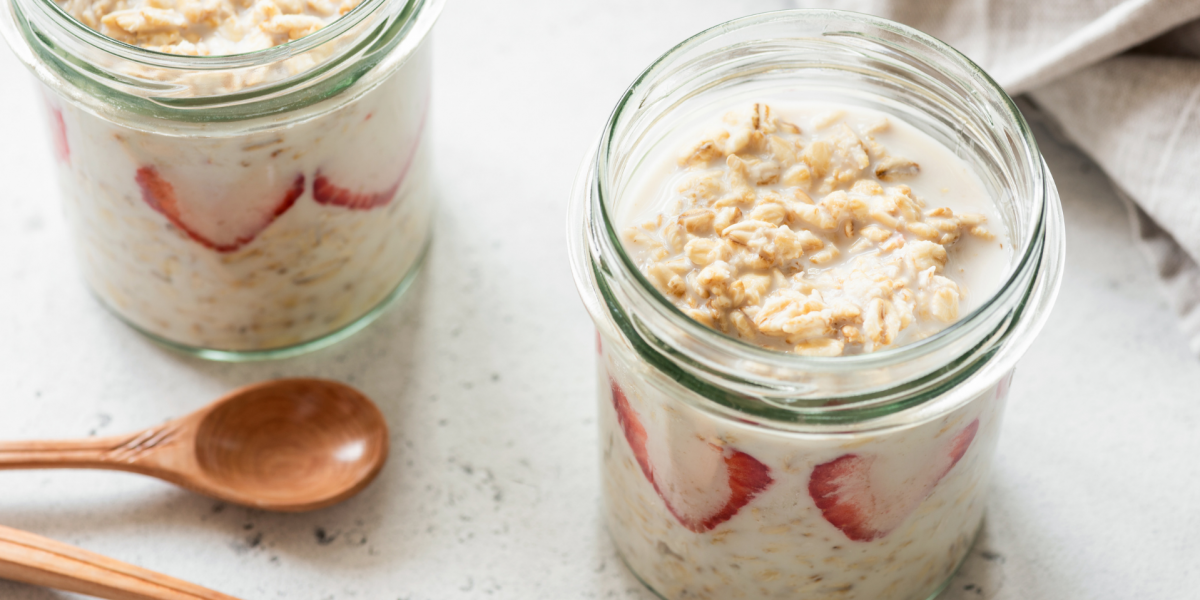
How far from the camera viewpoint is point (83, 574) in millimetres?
1131

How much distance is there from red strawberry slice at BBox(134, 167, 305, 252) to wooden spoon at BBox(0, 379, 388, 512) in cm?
18

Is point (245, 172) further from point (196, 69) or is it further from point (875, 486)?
point (875, 486)

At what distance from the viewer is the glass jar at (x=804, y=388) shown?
2.85ft

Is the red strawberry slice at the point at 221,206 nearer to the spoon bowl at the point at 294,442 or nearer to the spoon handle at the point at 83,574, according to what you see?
the spoon bowl at the point at 294,442

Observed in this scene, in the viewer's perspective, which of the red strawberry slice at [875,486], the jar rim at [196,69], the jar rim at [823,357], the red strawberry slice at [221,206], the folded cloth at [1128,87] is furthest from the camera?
the folded cloth at [1128,87]

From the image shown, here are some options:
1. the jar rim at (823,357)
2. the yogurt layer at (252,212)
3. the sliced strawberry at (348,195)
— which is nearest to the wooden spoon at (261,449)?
the yogurt layer at (252,212)

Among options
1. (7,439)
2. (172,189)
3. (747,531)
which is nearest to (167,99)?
(172,189)

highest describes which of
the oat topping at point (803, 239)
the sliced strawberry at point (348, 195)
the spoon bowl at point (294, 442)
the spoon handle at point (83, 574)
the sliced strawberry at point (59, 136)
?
the oat topping at point (803, 239)

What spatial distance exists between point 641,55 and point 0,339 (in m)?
0.89

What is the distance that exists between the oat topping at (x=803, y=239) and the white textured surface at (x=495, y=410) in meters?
0.40

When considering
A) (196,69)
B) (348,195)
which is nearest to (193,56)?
(196,69)

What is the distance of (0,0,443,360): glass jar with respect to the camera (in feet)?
3.51

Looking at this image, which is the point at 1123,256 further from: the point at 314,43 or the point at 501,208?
the point at 314,43

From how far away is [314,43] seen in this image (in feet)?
3.48
